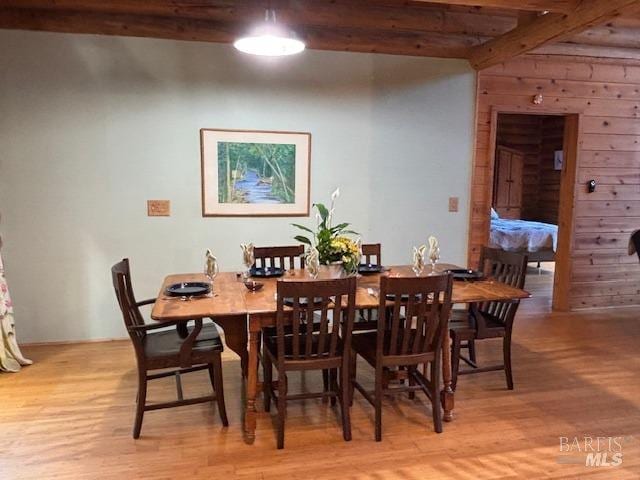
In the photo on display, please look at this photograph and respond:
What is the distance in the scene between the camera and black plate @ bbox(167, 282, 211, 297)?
2.64 meters

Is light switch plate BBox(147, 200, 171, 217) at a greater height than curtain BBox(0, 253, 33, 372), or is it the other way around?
light switch plate BBox(147, 200, 171, 217)

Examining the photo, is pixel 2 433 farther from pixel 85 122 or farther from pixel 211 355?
pixel 85 122

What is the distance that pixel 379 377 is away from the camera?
8.25ft

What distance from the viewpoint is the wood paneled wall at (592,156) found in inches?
183

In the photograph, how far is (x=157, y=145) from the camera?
155 inches

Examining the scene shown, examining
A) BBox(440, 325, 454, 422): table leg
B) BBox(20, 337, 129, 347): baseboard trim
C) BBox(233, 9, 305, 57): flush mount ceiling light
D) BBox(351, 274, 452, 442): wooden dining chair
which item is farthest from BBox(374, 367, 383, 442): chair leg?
BBox(20, 337, 129, 347): baseboard trim

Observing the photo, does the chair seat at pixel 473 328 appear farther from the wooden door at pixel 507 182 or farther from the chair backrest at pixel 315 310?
the wooden door at pixel 507 182

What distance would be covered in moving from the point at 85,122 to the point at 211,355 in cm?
231

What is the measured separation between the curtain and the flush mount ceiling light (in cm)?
235

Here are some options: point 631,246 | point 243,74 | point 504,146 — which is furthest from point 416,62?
point 504,146

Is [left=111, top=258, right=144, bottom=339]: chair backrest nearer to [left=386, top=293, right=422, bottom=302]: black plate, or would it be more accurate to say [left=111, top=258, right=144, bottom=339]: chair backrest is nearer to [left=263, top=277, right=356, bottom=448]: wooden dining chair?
[left=263, top=277, right=356, bottom=448]: wooden dining chair

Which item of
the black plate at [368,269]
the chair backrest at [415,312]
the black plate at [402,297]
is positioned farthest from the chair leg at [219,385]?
the black plate at [368,269]

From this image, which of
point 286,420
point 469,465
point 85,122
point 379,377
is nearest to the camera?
point 469,465

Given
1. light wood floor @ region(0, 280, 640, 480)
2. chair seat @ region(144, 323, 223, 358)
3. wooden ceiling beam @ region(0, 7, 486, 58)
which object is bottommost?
light wood floor @ region(0, 280, 640, 480)
